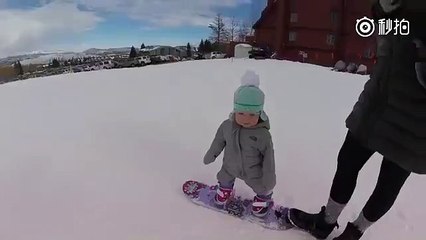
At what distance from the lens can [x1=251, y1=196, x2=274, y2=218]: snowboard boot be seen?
38.9 inches

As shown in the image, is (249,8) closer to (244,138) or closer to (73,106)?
(73,106)

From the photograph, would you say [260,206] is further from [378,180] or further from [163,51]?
[163,51]

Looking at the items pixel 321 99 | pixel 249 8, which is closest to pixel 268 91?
pixel 321 99

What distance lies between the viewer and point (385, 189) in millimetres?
812

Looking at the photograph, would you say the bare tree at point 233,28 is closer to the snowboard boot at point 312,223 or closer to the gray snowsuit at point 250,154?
the gray snowsuit at point 250,154

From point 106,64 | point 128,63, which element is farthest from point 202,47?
point 106,64

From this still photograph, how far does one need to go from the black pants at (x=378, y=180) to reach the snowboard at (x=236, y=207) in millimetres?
143

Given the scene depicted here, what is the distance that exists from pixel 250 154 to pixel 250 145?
22mm

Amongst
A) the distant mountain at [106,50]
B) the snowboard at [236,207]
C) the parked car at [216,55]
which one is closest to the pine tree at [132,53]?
the distant mountain at [106,50]

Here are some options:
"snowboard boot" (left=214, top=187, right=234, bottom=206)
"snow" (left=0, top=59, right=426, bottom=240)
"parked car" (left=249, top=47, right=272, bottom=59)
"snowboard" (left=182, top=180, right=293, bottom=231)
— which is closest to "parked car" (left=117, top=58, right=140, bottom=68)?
"snow" (left=0, top=59, right=426, bottom=240)

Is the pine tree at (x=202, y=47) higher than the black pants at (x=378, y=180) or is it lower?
higher

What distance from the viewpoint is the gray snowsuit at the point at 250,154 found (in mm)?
970

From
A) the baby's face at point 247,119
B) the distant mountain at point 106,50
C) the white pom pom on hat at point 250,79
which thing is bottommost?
the baby's face at point 247,119

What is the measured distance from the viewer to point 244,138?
977 millimetres
